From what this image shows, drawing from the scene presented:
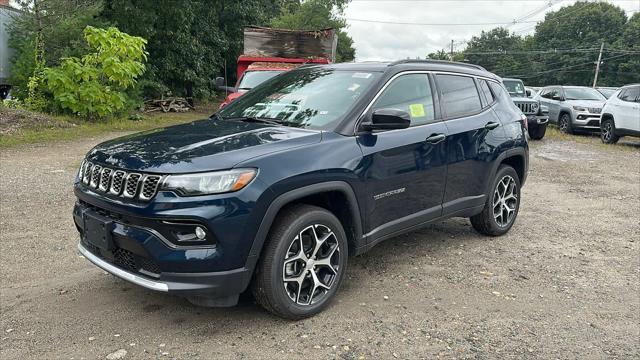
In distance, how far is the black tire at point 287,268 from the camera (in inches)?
130

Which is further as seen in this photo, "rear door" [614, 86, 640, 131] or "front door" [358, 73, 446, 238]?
"rear door" [614, 86, 640, 131]

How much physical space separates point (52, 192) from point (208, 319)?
14.7 feet

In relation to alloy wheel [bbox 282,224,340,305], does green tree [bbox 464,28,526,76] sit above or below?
above

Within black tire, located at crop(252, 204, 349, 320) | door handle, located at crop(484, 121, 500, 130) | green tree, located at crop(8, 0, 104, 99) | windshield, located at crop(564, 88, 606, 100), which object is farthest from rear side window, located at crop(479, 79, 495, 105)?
windshield, located at crop(564, 88, 606, 100)

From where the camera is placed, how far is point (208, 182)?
3080 mm

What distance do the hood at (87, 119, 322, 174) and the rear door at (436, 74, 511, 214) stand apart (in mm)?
1558

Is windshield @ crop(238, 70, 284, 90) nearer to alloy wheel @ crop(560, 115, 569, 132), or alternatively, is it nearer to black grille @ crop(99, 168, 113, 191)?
black grille @ crop(99, 168, 113, 191)

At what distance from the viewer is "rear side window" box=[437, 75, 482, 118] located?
480 cm

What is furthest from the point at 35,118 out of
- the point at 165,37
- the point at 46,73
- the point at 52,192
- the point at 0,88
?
the point at 165,37

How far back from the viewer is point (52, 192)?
23.0ft

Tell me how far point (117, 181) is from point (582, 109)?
16315 millimetres

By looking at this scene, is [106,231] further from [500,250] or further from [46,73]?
[46,73]

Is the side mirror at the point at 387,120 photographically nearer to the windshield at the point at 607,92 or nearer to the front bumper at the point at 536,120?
the front bumper at the point at 536,120

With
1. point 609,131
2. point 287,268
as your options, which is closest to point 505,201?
point 287,268
